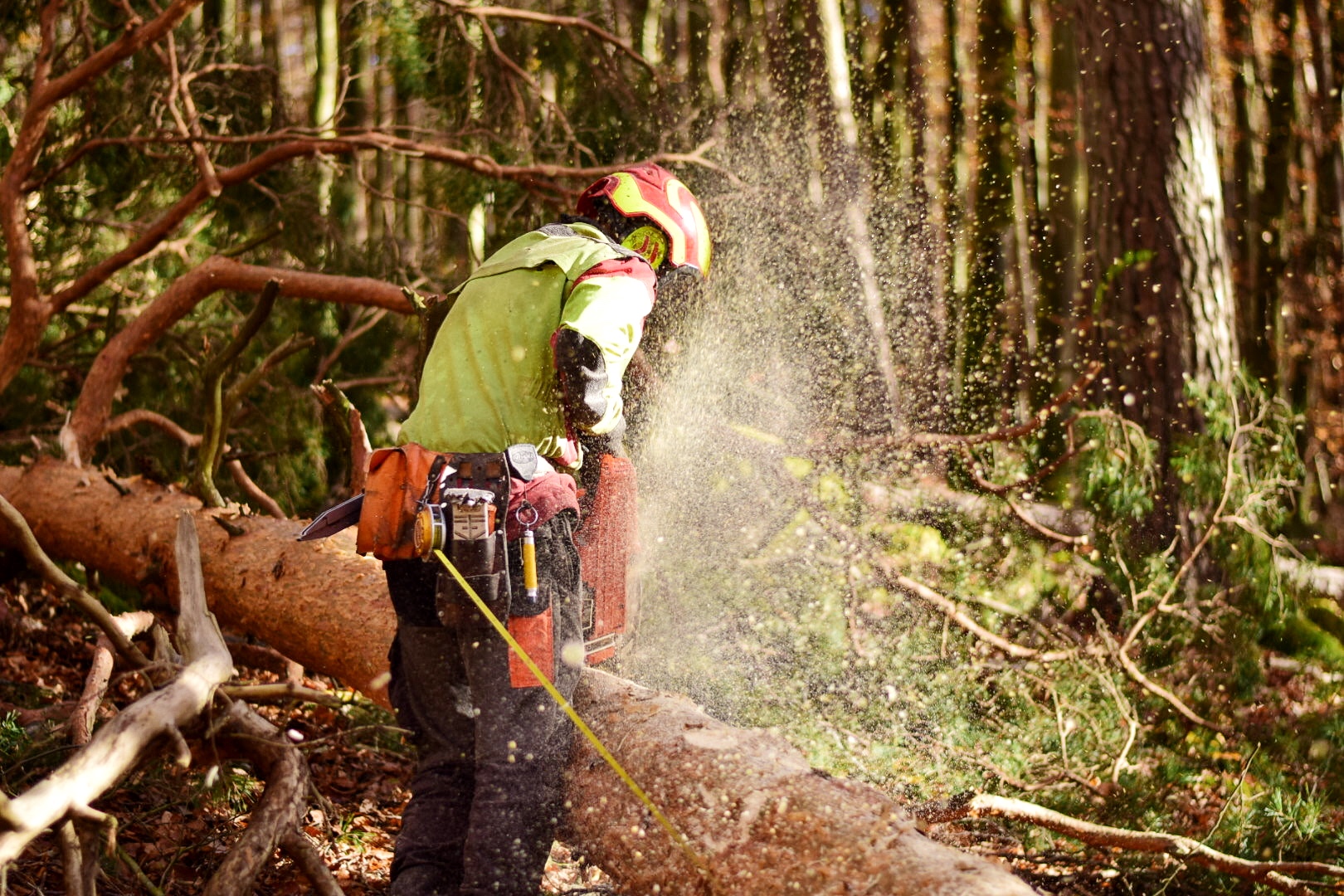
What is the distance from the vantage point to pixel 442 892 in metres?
2.33

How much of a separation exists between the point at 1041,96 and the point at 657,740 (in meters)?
13.9

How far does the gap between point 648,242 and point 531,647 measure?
1174 millimetres

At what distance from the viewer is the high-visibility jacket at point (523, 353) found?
2434 millimetres

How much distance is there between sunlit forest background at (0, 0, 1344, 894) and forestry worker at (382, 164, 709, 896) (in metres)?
0.84

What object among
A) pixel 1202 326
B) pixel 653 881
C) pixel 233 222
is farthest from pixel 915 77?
pixel 653 881

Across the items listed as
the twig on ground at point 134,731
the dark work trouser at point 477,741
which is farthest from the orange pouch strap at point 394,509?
the twig on ground at point 134,731

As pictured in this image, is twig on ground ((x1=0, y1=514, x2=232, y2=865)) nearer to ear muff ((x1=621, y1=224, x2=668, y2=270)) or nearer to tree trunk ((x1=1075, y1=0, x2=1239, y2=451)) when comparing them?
ear muff ((x1=621, y1=224, x2=668, y2=270))

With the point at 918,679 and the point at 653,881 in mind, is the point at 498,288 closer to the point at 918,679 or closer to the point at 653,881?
the point at 653,881

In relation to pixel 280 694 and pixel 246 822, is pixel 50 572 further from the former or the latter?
pixel 246 822

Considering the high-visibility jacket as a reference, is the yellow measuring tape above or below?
below

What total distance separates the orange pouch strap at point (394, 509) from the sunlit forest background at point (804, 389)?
3.45ft

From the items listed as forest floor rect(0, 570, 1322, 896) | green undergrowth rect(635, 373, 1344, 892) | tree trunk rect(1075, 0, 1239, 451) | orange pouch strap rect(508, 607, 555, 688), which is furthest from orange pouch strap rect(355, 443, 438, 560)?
tree trunk rect(1075, 0, 1239, 451)

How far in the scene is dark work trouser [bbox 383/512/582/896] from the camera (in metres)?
2.27

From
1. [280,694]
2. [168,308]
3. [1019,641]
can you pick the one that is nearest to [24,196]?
[168,308]
